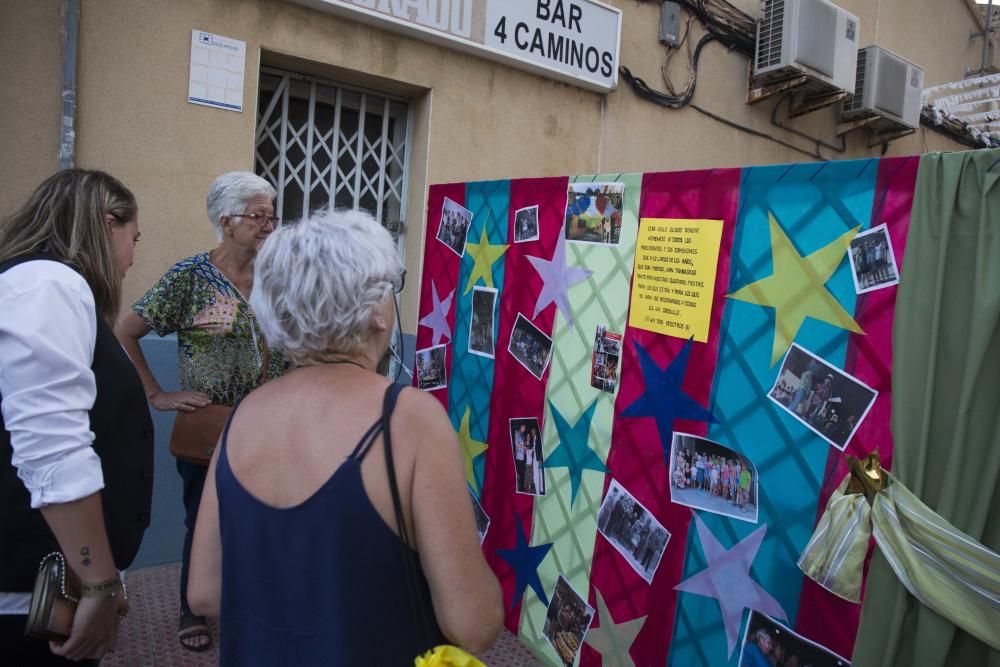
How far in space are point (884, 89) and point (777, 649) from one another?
270 inches

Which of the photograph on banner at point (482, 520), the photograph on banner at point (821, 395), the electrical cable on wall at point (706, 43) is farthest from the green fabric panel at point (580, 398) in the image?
the electrical cable on wall at point (706, 43)

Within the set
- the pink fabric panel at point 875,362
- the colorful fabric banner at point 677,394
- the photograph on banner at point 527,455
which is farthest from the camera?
the photograph on banner at point 527,455

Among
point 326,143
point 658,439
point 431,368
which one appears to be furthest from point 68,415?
point 326,143

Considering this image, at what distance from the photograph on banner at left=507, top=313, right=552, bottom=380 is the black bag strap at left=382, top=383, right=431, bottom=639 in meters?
1.49

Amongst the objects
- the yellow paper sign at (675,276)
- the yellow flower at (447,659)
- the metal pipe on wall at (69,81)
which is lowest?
the yellow flower at (447,659)

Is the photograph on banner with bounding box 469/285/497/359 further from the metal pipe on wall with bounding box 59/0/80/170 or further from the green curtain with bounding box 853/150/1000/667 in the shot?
the metal pipe on wall with bounding box 59/0/80/170

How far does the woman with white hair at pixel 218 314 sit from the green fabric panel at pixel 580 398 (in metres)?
1.11

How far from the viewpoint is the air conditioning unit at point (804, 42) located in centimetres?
605

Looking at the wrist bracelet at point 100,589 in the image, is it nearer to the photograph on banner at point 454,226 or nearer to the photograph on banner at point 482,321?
the photograph on banner at point 482,321

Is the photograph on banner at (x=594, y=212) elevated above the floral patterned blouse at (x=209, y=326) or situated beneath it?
elevated above

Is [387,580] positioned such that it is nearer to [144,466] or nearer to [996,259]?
[144,466]

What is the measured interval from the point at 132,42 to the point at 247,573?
3.21 metres

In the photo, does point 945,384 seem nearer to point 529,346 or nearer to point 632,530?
point 632,530

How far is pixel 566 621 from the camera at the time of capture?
260cm
